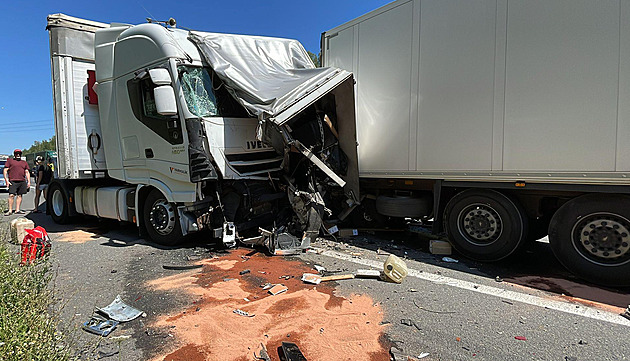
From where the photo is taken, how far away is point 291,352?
9.04 ft

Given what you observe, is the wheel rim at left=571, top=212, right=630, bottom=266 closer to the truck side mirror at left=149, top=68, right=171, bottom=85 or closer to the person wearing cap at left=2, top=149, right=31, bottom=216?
the truck side mirror at left=149, top=68, right=171, bottom=85

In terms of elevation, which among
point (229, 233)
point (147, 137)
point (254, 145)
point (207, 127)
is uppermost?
point (207, 127)

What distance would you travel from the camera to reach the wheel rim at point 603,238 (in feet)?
13.3

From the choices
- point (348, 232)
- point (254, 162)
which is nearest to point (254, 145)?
point (254, 162)

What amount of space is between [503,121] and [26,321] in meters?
5.28

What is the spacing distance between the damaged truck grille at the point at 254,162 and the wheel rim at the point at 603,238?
4.21 m

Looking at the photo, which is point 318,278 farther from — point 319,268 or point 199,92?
point 199,92

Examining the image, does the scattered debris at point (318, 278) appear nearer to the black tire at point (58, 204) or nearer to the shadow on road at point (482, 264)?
the shadow on road at point (482, 264)

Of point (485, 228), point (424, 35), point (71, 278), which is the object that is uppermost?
point (424, 35)

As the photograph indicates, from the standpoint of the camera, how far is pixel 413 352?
280cm

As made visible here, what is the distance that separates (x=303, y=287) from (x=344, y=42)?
4443 millimetres

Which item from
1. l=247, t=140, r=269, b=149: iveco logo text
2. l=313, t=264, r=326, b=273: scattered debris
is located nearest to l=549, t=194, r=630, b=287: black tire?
l=313, t=264, r=326, b=273: scattered debris

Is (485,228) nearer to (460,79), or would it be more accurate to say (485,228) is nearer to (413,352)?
(460,79)

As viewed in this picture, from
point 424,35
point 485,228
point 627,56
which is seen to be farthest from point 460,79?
point 485,228
